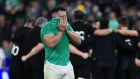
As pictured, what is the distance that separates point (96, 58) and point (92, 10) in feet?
26.9

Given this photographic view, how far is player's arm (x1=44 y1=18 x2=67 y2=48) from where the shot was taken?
24.3 ft

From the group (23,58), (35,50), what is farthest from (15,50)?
(35,50)

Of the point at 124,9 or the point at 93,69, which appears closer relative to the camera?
the point at 93,69

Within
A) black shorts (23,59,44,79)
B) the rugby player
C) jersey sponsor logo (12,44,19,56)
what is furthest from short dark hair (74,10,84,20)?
the rugby player

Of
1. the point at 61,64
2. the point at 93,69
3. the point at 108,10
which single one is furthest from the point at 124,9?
the point at 61,64

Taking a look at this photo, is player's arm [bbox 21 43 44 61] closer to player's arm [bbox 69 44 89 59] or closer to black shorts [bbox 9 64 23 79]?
black shorts [bbox 9 64 23 79]

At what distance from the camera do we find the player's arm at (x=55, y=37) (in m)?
7.42

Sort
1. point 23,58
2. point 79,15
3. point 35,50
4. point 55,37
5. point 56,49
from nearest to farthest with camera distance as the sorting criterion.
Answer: point 55,37
point 56,49
point 79,15
point 35,50
point 23,58

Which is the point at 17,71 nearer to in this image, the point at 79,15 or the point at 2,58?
the point at 79,15

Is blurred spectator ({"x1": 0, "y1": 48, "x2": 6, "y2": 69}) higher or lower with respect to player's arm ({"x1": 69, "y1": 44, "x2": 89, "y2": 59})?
lower

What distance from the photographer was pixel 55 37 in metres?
7.43

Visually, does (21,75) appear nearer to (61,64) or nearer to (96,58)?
(96,58)

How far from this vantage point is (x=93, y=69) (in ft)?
37.3

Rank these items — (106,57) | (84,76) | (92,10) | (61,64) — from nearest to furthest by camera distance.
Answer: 1. (61,64)
2. (84,76)
3. (106,57)
4. (92,10)
